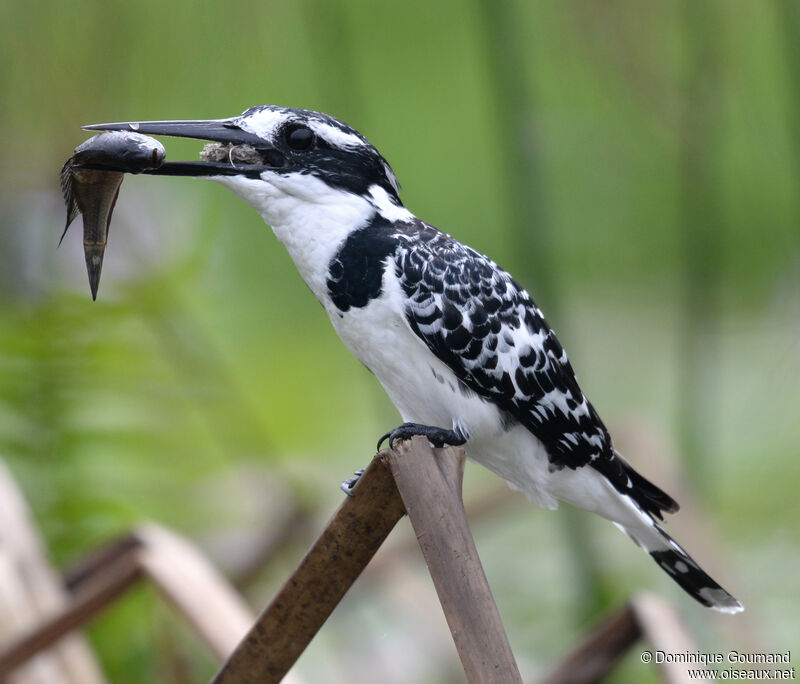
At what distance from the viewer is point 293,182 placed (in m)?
1.23

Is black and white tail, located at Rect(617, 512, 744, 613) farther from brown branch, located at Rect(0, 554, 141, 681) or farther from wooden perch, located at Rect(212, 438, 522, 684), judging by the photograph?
brown branch, located at Rect(0, 554, 141, 681)

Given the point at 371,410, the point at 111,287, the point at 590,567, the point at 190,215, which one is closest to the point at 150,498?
the point at 111,287

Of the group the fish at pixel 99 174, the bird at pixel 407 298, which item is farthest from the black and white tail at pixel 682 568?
the fish at pixel 99 174

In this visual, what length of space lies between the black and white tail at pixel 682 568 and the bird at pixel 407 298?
0.03 m

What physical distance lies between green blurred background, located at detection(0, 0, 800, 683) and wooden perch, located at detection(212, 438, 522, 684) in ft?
3.48

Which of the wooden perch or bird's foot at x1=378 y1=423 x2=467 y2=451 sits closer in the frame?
the wooden perch

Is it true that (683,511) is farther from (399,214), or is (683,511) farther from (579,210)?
(579,210)

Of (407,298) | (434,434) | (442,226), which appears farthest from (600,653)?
(442,226)

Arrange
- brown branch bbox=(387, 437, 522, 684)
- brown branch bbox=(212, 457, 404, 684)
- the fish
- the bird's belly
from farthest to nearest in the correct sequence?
the bird's belly < the fish < brown branch bbox=(212, 457, 404, 684) < brown branch bbox=(387, 437, 522, 684)

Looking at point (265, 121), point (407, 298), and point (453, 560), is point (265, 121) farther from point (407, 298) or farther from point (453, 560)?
point (453, 560)

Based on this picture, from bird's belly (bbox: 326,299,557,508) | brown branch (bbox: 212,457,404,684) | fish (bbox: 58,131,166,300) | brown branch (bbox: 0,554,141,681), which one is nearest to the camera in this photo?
brown branch (bbox: 212,457,404,684)

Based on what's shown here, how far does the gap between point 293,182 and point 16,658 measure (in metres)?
0.80

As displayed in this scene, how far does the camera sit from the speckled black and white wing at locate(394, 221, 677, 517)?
1245mm

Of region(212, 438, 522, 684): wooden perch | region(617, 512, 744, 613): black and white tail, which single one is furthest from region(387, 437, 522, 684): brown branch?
region(617, 512, 744, 613): black and white tail
